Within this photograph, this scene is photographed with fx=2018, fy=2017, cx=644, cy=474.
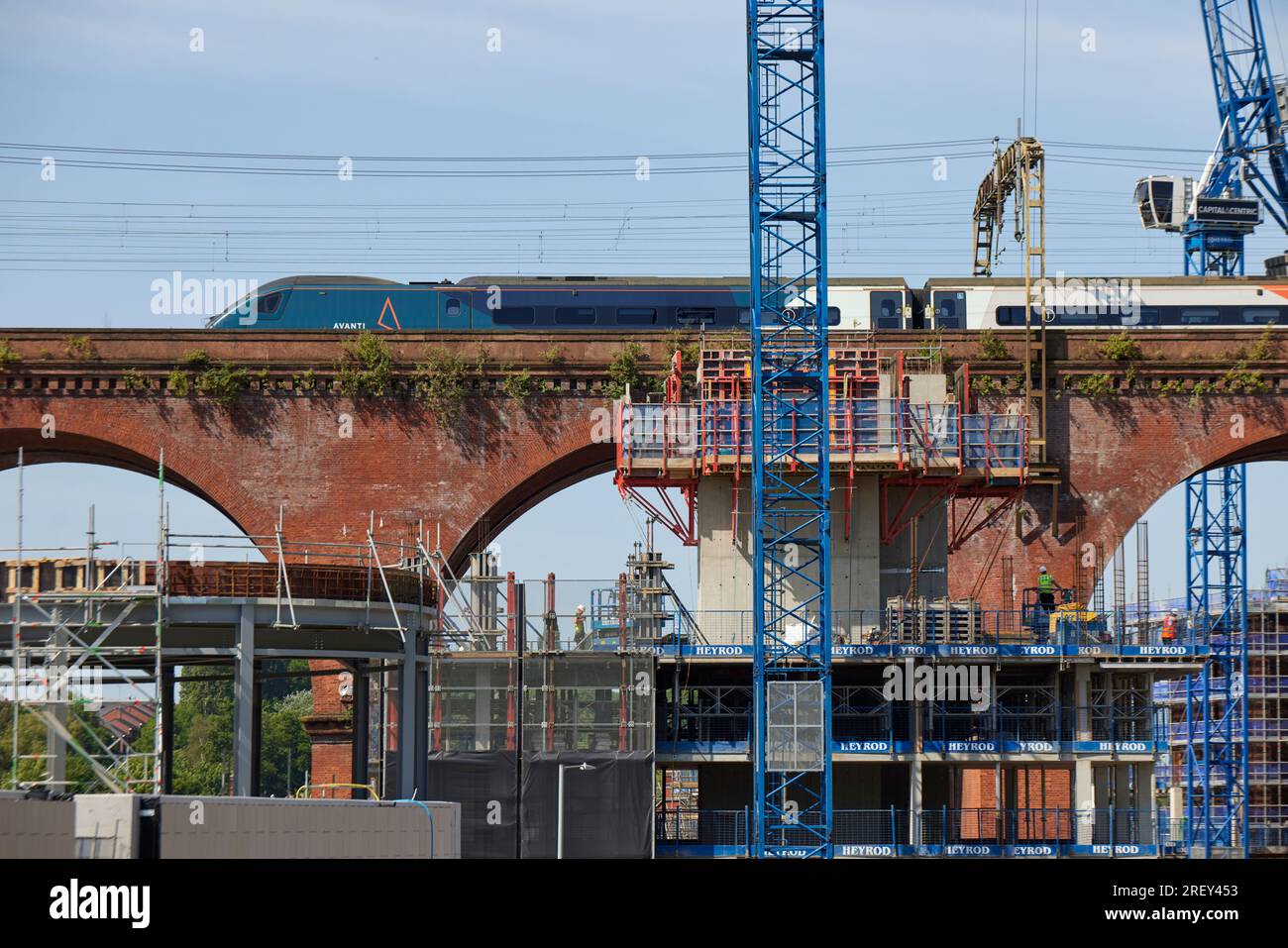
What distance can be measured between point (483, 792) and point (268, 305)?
25.4 m

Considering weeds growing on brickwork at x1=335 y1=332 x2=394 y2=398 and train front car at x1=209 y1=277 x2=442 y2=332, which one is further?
train front car at x1=209 y1=277 x2=442 y2=332

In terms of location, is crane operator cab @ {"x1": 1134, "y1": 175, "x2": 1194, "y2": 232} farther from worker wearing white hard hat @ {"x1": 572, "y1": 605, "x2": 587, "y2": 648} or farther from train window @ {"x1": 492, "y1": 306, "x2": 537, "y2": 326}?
worker wearing white hard hat @ {"x1": 572, "y1": 605, "x2": 587, "y2": 648}

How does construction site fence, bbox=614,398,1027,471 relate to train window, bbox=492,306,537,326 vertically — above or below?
below

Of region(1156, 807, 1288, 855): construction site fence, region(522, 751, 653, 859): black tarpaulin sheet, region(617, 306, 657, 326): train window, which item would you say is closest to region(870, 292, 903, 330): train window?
Answer: region(617, 306, 657, 326): train window

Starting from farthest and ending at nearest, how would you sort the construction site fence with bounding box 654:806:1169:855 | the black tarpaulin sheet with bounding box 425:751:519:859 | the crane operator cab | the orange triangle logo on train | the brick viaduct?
1. the crane operator cab
2. the orange triangle logo on train
3. the brick viaduct
4. the construction site fence with bounding box 654:806:1169:855
5. the black tarpaulin sheet with bounding box 425:751:519:859

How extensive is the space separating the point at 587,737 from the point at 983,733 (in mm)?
10819

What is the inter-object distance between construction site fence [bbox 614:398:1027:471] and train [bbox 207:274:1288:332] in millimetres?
11804

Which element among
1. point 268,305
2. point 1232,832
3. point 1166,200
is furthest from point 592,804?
point 1166,200

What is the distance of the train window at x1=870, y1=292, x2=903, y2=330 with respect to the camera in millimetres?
69438

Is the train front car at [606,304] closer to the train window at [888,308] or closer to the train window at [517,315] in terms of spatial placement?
the train window at [517,315]

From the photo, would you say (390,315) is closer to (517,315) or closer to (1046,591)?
(517,315)

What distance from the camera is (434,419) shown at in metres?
66.0
